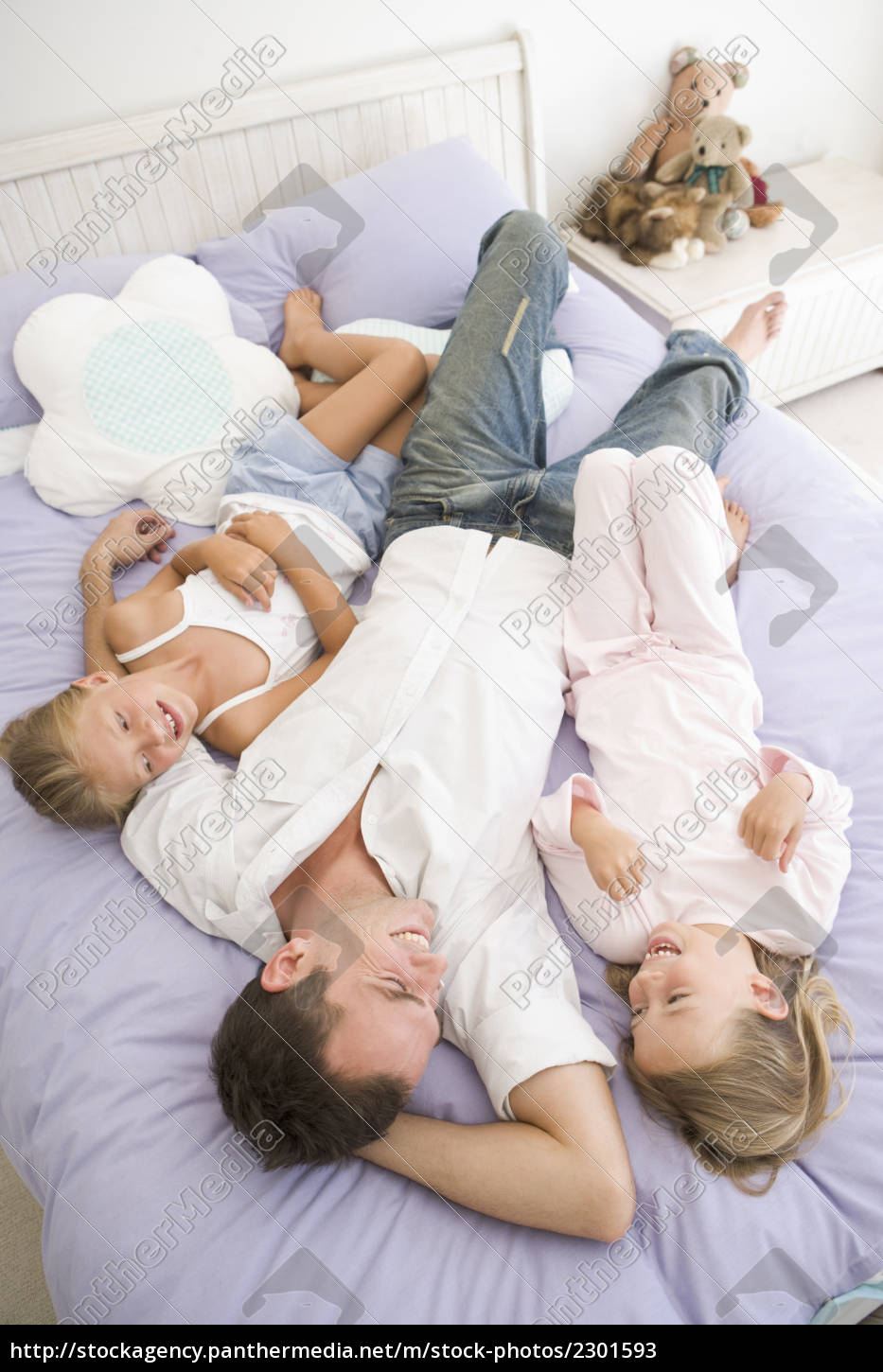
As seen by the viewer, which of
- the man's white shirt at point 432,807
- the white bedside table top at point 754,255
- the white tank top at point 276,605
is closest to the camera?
the man's white shirt at point 432,807

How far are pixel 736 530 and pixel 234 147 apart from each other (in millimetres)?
1249

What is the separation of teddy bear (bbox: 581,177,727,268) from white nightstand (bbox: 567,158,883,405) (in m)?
0.03

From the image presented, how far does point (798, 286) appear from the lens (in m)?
1.99

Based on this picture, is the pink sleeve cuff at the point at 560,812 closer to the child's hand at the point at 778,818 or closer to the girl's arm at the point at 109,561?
the child's hand at the point at 778,818

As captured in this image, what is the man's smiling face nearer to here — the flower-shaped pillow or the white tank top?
the white tank top

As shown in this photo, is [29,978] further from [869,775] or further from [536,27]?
[536,27]

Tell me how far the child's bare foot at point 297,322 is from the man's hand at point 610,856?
3.52 feet

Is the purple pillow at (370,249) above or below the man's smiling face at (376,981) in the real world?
above

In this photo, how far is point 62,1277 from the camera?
2.77 ft

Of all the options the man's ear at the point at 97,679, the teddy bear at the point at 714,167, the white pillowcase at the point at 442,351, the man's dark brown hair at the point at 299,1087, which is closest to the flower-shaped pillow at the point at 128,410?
the white pillowcase at the point at 442,351

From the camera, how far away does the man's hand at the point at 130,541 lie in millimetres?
1349

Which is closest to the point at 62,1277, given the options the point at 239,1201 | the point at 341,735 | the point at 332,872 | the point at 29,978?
the point at 239,1201

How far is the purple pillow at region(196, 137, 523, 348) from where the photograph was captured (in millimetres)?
1655
